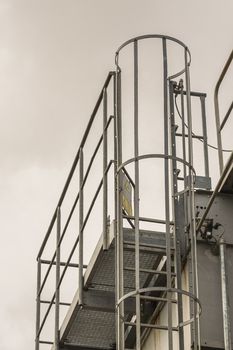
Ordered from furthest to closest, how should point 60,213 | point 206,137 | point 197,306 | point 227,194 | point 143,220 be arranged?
point 60,213
point 206,137
point 227,194
point 143,220
point 197,306

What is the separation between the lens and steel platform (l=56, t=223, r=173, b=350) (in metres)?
12.6

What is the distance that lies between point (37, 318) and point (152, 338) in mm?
3870

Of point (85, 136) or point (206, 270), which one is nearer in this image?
point (206, 270)

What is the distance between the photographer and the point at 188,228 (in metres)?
12.6

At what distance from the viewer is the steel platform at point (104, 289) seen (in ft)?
41.5

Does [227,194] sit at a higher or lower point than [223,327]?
higher

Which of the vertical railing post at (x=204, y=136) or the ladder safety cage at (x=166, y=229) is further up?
the vertical railing post at (x=204, y=136)

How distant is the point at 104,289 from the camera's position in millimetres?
13883

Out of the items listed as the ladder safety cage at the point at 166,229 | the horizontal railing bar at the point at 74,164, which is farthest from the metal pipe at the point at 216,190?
the horizontal railing bar at the point at 74,164

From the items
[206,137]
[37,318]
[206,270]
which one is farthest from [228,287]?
[37,318]

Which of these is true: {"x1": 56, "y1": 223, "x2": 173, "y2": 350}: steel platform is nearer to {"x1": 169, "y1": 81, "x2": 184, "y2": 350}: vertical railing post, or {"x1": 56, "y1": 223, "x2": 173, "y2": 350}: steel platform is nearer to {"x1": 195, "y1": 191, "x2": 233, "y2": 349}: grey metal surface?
{"x1": 169, "y1": 81, "x2": 184, "y2": 350}: vertical railing post

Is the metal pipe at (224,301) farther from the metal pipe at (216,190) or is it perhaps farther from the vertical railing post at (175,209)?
the vertical railing post at (175,209)

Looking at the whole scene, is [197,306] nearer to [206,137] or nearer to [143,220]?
[143,220]

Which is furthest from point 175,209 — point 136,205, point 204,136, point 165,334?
point 204,136
